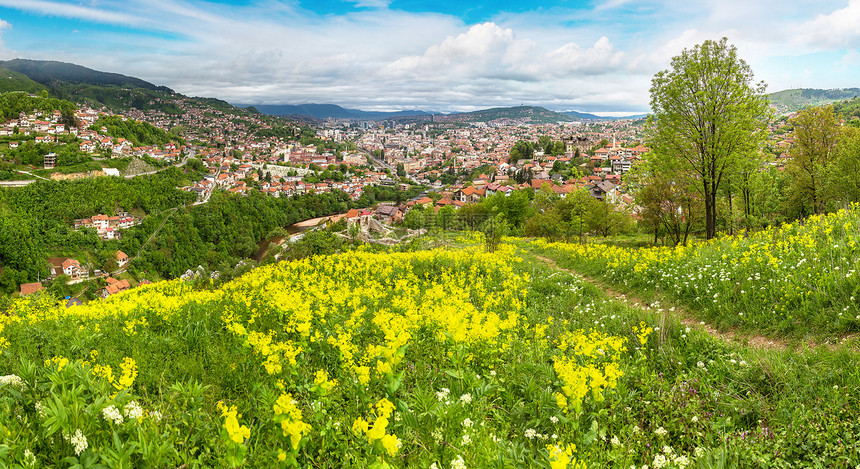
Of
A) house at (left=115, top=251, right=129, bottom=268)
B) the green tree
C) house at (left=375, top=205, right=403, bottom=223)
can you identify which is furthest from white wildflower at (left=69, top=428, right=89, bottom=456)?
the green tree

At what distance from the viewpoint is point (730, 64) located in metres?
12.6

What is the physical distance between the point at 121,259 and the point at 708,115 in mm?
69509

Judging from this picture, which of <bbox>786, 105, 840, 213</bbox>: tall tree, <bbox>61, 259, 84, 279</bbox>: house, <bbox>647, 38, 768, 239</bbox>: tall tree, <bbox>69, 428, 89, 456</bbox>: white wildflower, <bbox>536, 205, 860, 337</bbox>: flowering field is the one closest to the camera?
<bbox>69, 428, 89, 456</bbox>: white wildflower

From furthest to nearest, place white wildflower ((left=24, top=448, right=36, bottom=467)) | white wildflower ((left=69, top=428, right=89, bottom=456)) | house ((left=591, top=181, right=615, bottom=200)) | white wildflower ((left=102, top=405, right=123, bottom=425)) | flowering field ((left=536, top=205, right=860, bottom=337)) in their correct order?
1. house ((left=591, top=181, right=615, bottom=200))
2. flowering field ((left=536, top=205, right=860, bottom=337))
3. white wildflower ((left=102, top=405, right=123, bottom=425))
4. white wildflower ((left=69, top=428, right=89, bottom=456))
5. white wildflower ((left=24, top=448, right=36, bottom=467))

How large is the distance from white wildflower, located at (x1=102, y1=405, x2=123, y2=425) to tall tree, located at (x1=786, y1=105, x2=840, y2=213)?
2547 cm

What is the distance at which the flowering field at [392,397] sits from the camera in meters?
→ 2.27

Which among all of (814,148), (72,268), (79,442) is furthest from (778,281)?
(72,268)

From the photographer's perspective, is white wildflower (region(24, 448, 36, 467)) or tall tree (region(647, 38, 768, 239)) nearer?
white wildflower (region(24, 448, 36, 467))

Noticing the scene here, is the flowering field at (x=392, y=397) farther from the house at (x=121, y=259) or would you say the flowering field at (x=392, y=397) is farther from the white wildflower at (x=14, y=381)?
the house at (x=121, y=259)

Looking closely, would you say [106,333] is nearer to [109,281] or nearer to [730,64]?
[730,64]

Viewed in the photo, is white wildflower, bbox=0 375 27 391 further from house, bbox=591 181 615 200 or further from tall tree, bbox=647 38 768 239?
house, bbox=591 181 615 200

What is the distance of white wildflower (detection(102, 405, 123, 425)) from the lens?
7.42 feet

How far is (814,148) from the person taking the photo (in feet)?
62.6

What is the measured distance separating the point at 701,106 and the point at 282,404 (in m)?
15.3
